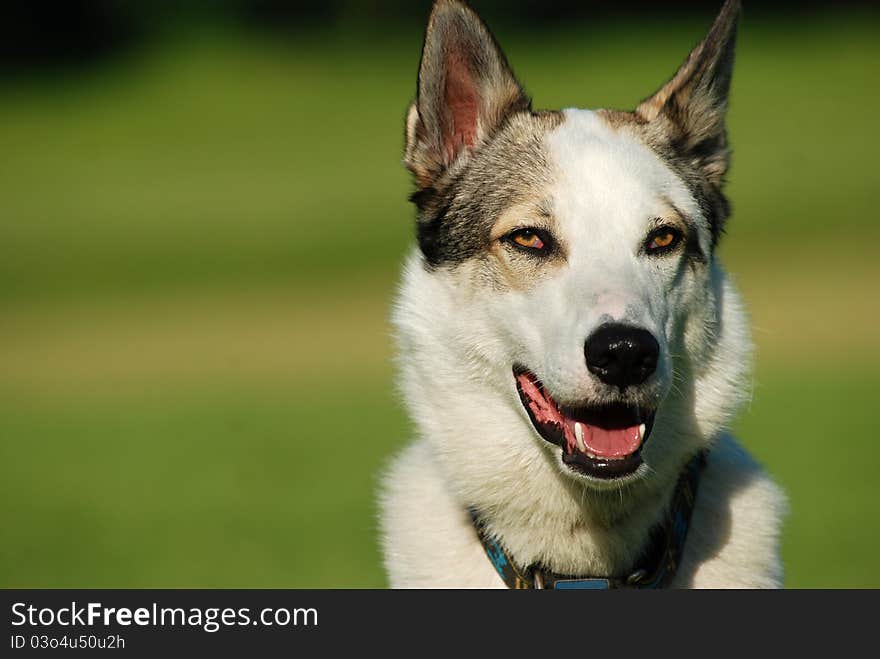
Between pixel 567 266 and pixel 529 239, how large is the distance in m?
0.24

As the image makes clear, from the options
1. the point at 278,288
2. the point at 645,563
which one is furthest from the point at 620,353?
the point at 278,288

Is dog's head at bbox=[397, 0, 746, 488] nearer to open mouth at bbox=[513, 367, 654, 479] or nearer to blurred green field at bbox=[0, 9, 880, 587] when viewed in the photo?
open mouth at bbox=[513, 367, 654, 479]

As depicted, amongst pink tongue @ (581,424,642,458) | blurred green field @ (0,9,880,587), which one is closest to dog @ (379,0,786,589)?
pink tongue @ (581,424,642,458)

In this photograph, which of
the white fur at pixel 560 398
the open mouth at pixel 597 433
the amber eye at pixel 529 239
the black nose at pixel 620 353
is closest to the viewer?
the black nose at pixel 620 353

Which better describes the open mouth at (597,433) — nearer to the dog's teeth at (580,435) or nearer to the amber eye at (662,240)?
the dog's teeth at (580,435)

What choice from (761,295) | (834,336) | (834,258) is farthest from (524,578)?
(834,258)

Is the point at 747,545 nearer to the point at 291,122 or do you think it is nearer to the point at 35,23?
the point at 291,122

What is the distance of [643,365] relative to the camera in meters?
3.82

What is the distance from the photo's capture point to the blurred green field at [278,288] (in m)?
9.85

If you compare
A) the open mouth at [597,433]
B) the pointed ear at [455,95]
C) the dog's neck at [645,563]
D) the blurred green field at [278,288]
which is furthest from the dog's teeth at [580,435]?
the pointed ear at [455,95]

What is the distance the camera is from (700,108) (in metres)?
4.80

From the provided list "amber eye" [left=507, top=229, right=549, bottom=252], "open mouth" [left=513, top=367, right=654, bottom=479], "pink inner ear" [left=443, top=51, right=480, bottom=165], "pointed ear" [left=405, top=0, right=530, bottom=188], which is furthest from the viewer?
"pink inner ear" [left=443, top=51, right=480, bottom=165]

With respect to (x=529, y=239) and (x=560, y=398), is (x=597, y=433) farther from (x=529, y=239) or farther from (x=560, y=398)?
(x=529, y=239)

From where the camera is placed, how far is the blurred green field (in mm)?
9852
